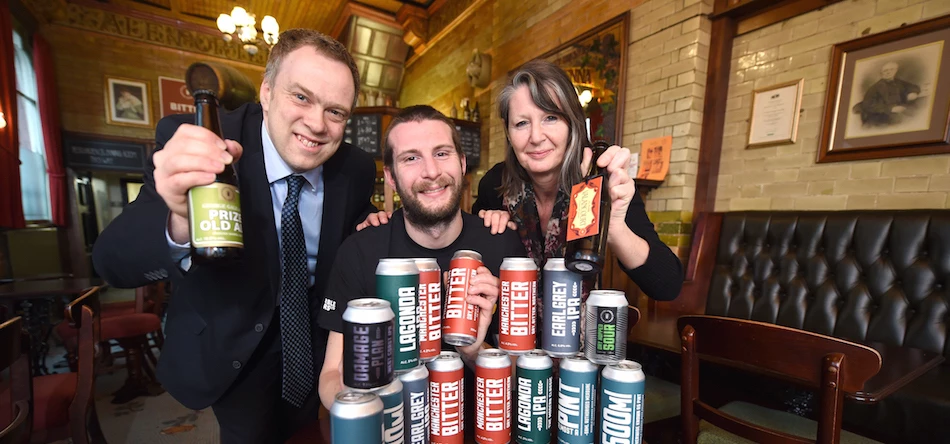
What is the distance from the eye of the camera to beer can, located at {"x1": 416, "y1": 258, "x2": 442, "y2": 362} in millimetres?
837

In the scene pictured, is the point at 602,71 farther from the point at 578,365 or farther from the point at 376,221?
the point at 578,365

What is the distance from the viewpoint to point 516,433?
0.86m

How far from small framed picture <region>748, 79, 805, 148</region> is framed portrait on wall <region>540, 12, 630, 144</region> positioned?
0.84 m

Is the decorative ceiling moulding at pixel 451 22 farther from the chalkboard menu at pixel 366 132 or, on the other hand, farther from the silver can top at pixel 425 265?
the silver can top at pixel 425 265

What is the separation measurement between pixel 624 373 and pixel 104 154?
7.47 metres

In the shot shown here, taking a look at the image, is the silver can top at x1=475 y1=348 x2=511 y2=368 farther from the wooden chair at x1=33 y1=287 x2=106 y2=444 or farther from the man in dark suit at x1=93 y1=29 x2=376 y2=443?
the wooden chair at x1=33 y1=287 x2=106 y2=444

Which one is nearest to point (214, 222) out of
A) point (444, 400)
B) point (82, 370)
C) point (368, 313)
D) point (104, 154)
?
point (368, 313)

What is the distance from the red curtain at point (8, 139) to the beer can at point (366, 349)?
17.8 ft

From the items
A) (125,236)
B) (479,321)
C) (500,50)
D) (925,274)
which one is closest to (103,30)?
(500,50)

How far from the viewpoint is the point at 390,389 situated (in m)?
0.70

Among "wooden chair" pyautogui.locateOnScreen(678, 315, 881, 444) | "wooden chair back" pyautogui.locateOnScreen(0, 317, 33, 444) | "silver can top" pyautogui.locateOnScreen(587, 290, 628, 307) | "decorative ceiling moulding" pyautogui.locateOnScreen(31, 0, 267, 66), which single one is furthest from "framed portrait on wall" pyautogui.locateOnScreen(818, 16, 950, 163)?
"decorative ceiling moulding" pyautogui.locateOnScreen(31, 0, 267, 66)

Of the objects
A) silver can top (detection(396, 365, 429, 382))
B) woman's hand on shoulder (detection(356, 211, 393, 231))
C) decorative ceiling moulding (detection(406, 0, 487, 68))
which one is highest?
decorative ceiling moulding (detection(406, 0, 487, 68))

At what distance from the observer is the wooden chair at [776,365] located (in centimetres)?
92

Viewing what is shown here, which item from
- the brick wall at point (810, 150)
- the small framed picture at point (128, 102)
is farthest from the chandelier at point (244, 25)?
the brick wall at point (810, 150)
